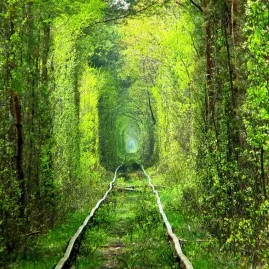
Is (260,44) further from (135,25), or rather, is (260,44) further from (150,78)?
(150,78)

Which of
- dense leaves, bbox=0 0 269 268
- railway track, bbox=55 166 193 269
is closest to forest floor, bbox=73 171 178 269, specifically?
railway track, bbox=55 166 193 269

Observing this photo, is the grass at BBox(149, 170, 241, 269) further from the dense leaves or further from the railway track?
the railway track

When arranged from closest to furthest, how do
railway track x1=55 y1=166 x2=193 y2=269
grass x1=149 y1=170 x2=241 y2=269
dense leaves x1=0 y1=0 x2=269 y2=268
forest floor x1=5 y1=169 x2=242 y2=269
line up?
dense leaves x1=0 y1=0 x2=269 y2=268 → grass x1=149 y1=170 x2=241 y2=269 → railway track x1=55 y1=166 x2=193 y2=269 → forest floor x1=5 y1=169 x2=242 y2=269

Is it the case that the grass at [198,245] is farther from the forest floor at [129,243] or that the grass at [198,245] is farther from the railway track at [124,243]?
the railway track at [124,243]

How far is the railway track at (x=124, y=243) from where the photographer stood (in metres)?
9.81

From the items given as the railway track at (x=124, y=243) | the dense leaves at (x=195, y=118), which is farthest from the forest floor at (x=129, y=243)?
the dense leaves at (x=195, y=118)

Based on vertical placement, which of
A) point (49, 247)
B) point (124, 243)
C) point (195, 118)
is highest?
point (195, 118)

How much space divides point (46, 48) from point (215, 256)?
23.9 ft

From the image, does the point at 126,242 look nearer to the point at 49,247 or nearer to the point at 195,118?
the point at 49,247

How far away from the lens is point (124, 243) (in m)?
12.5

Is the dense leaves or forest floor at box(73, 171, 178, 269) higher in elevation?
the dense leaves

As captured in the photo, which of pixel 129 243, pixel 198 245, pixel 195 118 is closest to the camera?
pixel 198 245

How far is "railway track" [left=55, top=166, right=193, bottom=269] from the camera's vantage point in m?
9.81

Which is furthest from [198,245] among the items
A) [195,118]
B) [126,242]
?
[195,118]
